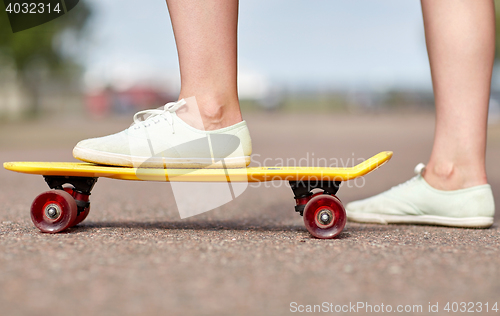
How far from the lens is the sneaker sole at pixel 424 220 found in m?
1.77

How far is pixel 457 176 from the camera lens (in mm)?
1822

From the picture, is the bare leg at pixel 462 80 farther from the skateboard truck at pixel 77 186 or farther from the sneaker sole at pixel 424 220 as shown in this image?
the skateboard truck at pixel 77 186

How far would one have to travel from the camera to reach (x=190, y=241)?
55.9 inches

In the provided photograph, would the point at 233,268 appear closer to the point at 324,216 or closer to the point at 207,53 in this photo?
the point at 324,216

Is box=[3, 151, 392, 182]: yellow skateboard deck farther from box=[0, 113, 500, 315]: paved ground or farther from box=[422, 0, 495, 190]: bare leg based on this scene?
box=[422, 0, 495, 190]: bare leg

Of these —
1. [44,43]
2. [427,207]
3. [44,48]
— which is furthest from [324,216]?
[44,48]

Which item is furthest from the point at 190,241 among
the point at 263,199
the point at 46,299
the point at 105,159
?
the point at 263,199

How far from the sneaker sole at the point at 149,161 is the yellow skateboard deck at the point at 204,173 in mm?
26

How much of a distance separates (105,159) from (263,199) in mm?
1396

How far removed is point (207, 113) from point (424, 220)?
95cm

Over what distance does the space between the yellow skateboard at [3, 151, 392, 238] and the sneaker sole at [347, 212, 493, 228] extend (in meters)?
0.43

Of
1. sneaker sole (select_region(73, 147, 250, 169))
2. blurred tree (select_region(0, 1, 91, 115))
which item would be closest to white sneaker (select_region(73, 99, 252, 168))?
sneaker sole (select_region(73, 147, 250, 169))

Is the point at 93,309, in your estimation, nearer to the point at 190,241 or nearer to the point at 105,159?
the point at 190,241

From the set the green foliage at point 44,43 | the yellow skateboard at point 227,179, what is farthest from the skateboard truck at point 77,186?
the green foliage at point 44,43
